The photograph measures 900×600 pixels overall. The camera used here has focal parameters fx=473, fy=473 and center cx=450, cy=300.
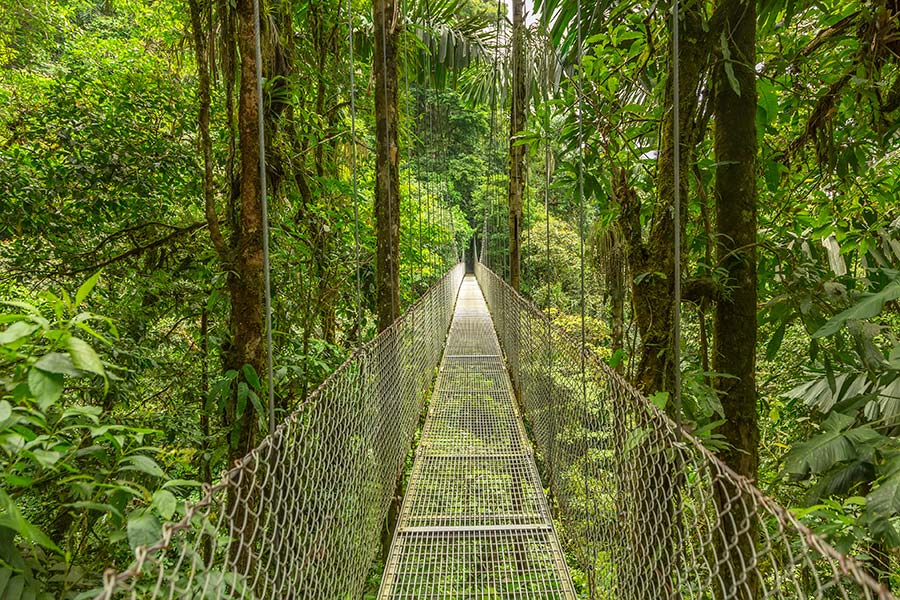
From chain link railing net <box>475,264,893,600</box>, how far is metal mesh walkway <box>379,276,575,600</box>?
0.44ft

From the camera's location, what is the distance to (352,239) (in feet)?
9.36

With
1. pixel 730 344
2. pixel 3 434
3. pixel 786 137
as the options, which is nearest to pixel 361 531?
pixel 3 434

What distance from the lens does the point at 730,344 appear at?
128cm

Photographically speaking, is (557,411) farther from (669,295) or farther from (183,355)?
(183,355)

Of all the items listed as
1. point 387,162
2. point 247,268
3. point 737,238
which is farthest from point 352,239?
point 737,238

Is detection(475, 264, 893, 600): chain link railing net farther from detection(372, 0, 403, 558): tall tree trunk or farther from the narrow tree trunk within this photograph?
the narrow tree trunk

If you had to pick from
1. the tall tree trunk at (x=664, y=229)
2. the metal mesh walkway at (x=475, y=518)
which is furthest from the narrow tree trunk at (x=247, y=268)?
the tall tree trunk at (x=664, y=229)

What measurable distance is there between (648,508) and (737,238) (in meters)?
0.77

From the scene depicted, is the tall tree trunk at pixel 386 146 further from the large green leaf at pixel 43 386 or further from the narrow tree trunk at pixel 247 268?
the large green leaf at pixel 43 386

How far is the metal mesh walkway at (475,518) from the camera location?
5.21 feet

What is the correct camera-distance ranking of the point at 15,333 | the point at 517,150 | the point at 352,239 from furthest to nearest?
the point at 517,150 → the point at 352,239 → the point at 15,333

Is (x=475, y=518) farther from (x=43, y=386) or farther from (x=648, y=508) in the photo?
(x=43, y=386)

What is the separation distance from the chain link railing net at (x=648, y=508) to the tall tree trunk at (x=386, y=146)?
2.73 ft

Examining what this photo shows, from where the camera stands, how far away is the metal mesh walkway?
5.21 ft
